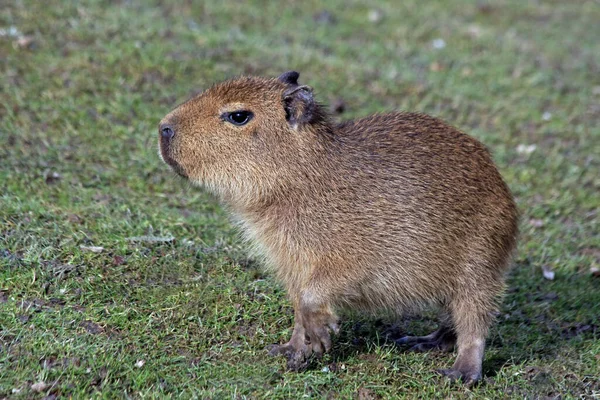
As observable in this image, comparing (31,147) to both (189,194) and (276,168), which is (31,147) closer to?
(189,194)

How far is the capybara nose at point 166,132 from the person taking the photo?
14.0 feet

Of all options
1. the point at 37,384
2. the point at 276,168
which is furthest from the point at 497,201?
the point at 37,384

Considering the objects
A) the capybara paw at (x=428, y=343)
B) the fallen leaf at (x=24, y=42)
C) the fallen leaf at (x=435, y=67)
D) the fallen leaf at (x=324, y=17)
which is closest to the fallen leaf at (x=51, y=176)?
the fallen leaf at (x=24, y=42)

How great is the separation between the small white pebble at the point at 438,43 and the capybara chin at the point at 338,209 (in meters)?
5.01

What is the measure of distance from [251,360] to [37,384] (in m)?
1.01

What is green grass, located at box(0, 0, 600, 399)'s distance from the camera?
4129 mm

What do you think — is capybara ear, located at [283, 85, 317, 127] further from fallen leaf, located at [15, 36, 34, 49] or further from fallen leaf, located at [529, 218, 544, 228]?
fallen leaf, located at [15, 36, 34, 49]

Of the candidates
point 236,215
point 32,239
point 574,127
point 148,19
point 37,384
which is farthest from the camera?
point 148,19

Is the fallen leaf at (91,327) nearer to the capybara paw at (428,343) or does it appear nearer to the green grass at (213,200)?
the green grass at (213,200)

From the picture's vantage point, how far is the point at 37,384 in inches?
148

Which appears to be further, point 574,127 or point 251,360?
point 574,127

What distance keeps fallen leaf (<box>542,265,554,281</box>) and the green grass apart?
5 centimetres

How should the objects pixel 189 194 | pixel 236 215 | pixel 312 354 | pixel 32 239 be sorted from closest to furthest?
pixel 312 354 < pixel 236 215 < pixel 32 239 < pixel 189 194

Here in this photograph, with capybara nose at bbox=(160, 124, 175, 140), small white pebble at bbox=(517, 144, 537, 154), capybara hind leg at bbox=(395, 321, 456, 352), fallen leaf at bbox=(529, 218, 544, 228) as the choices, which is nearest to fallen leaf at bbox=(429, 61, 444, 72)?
small white pebble at bbox=(517, 144, 537, 154)
